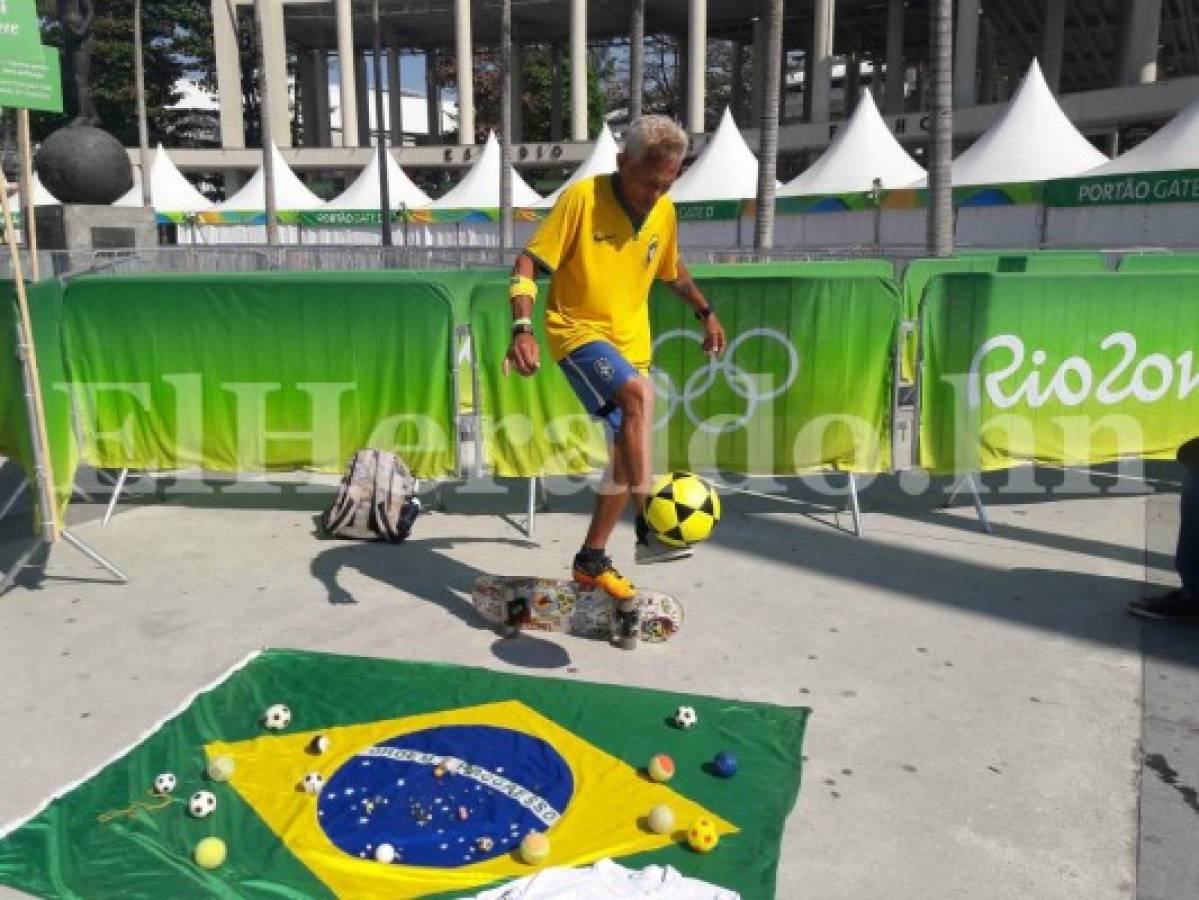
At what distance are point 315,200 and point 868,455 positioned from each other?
3891cm

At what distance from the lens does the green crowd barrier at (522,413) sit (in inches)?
257

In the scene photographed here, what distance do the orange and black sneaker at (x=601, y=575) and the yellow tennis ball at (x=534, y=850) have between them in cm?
164

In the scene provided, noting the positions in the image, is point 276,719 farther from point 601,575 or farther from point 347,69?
point 347,69

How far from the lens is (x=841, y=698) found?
4039mm

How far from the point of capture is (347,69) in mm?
54812

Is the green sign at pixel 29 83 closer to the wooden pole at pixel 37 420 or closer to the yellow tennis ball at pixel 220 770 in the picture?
the wooden pole at pixel 37 420

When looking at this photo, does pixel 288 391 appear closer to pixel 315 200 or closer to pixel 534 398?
pixel 534 398

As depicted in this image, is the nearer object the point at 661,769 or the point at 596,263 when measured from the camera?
the point at 661,769

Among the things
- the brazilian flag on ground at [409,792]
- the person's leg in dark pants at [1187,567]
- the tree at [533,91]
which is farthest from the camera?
the tree at [533,91]

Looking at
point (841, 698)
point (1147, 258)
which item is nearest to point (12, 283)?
point (841, 698)

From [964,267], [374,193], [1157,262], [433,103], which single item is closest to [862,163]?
[1157,262]

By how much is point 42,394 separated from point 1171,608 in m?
5.97

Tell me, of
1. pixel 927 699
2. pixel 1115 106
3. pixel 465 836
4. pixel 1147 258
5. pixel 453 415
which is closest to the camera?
pixel 465 836

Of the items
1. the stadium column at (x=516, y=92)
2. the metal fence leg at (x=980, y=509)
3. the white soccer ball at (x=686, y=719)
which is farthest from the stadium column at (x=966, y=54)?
the white soccer ball at (x=686, y=719)
